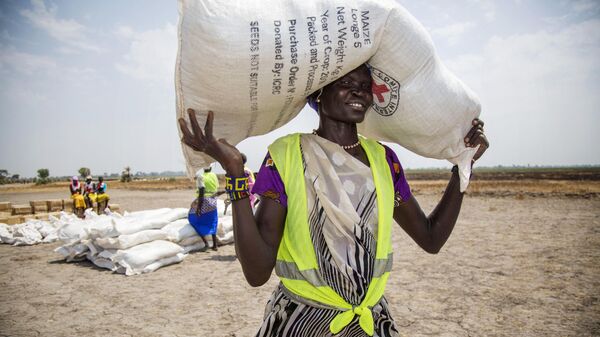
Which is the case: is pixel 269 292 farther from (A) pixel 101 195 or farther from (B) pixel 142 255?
(A) pixel 101 195

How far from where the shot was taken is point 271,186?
107 centimetres

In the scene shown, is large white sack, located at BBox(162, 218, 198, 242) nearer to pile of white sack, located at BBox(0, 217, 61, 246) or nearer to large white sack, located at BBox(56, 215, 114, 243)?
large white sack, located at BBox(56, 215, 114, 243)

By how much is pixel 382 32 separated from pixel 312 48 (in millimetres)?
270

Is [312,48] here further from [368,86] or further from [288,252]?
[288,252]

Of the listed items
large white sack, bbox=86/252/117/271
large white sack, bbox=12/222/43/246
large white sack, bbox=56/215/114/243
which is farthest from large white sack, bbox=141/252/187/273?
large white sack, bbox=12/222/43/246

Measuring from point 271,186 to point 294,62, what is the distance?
15.3 inches

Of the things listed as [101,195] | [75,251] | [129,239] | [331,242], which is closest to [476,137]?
[331,242]

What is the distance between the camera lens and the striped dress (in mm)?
1065

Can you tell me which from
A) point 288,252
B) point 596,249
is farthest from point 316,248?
point 596,249

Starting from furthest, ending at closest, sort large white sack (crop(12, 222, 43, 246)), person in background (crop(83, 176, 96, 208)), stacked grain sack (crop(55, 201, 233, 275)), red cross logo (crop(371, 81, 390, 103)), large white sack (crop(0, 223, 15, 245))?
person in background (crop(83, 176, 96, 208)), large white sack (crop(0, 223, 15, 245)), large white sack (crop(12, 222, 43, 246)), stacked grain sack (crop(55, 201, 233, 275)), red cross logo (crop(371, 81, 390, 103))

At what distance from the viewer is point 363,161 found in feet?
4.16

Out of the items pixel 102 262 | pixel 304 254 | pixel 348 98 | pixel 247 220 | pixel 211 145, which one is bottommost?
pixel 102 262

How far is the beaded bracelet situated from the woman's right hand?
0.06 ft

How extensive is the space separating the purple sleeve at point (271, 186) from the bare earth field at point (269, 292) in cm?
237
